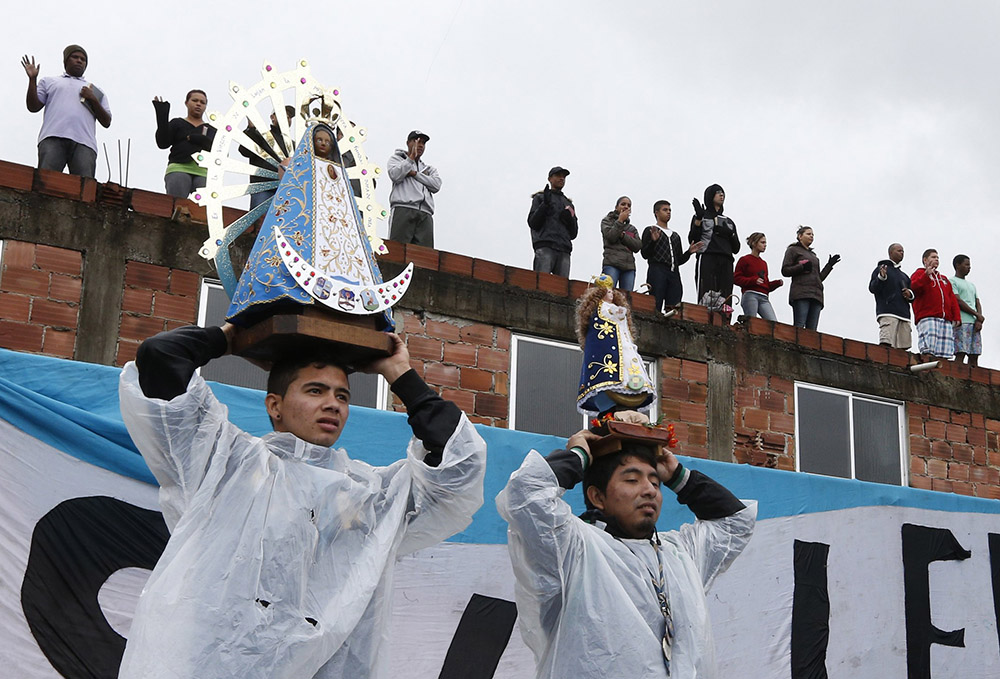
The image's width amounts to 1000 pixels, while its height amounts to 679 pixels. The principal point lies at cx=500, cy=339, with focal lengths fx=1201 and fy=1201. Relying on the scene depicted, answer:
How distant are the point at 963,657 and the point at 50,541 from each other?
4.15 meters

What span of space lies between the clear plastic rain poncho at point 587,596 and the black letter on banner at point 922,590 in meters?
2.34

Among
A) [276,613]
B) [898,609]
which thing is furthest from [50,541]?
→ [898,609]

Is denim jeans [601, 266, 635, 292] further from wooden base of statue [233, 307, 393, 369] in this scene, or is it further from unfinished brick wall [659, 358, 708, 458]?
wooden base of statue [233, 307, 393, 369]

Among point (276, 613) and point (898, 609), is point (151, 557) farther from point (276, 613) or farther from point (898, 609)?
point (898, 609)

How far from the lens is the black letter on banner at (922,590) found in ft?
18.2

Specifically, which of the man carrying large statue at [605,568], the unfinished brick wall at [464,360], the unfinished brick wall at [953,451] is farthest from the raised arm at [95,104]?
the unfinished brick wall at [953,451]

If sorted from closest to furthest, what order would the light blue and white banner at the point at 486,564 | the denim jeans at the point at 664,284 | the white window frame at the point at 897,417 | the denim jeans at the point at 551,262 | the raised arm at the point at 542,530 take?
the raised arm at the point at 542,530
the light blue and white banner at the point at 486,564
the denim jeans at the point at 551,262
the denim jeans at the point at 664,284
the white window frame at the point at 897,417

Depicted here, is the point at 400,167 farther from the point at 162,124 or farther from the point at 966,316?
the point at 966,316

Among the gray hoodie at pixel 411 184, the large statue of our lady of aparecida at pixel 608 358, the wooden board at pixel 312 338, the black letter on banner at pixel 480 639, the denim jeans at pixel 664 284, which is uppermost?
the gray hoodie at pixel 411 184

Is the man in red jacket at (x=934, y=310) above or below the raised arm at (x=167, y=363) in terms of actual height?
above

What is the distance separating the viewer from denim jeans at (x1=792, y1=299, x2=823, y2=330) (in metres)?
9.53

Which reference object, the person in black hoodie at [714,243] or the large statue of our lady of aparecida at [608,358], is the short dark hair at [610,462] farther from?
the person in black hoodie at [714,243]

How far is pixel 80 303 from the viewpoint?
20.9 feet

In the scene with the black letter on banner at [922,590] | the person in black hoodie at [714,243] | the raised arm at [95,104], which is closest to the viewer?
the black letter on banner at [922,590]
